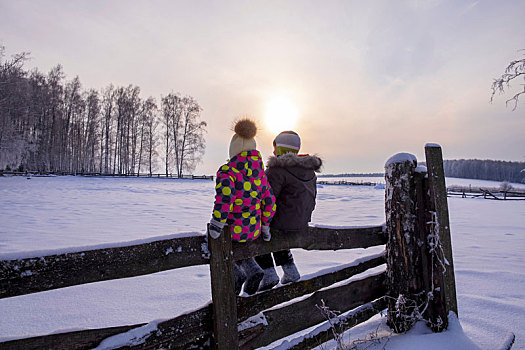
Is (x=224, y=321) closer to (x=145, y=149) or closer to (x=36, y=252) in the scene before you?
(x=36, y=252)

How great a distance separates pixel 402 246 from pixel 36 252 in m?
2.53

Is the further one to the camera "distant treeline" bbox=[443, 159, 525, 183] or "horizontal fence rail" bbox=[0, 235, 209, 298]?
"distant treeline" bbox=[443, 159, 525, 183]

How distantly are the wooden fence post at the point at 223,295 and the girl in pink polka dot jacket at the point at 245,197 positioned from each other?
9.1 inches

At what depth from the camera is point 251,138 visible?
240cm

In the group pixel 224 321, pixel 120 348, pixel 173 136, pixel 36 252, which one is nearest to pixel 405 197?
pixel 224 321

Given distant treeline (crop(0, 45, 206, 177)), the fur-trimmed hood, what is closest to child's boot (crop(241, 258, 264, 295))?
the fur-trimmed hood

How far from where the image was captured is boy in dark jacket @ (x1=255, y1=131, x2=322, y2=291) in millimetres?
2371

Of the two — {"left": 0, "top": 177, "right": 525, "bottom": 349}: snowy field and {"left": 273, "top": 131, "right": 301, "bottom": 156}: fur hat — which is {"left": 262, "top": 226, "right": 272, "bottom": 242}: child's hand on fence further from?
{"left": 273, "top": 131, "right": 301, "bottom": 156}: fur hat

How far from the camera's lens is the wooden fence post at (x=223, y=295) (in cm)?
175

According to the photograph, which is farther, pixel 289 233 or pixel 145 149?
pixel 145 149

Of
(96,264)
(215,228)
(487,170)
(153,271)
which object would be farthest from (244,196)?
(487,170)

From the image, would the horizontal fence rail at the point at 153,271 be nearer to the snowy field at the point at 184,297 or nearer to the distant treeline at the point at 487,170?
the snowy field at the point at 184,297

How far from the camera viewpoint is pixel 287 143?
2.67 meters

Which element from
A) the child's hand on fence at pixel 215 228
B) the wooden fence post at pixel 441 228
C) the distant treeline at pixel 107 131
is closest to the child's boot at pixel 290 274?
the child's hand on fence at pixel 215 228
